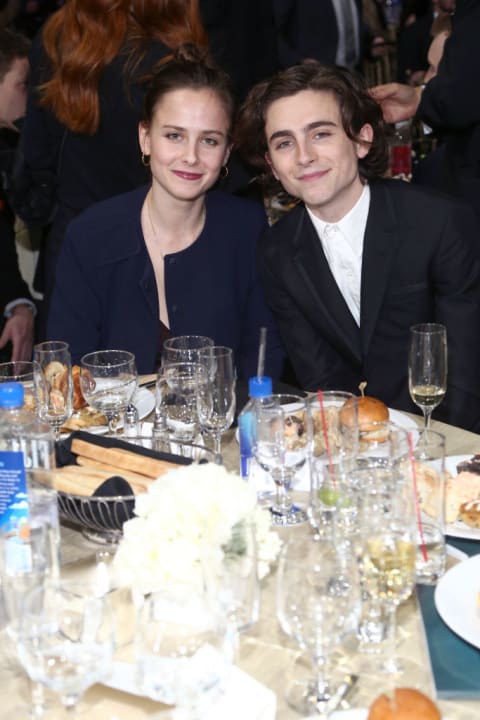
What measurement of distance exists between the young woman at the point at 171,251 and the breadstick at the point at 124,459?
1.15 meters

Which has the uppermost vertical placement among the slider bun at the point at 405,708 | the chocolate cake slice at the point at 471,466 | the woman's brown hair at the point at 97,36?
the woman's brown hair at the point at 97,36

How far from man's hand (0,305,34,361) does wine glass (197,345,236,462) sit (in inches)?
85.8

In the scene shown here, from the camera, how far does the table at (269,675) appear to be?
1.27 m

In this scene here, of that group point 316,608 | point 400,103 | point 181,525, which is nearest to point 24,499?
point 181,525

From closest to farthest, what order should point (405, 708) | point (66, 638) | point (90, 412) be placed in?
point (405, 708) → point (66, 638) → point (90, 412)

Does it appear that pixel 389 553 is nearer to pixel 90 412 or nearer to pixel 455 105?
pixel 90 412

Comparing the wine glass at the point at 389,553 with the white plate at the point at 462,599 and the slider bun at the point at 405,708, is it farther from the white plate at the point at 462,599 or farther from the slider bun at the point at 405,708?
the slider bun at the point at 405,708

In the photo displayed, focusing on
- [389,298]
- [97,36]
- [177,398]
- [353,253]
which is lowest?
[177,398]

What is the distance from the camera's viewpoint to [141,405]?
2240 mm

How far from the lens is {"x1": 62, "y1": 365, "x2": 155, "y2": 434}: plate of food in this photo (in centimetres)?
211

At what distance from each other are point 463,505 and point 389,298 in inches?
45.1

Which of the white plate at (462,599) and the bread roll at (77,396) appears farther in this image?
the bread roll at (77,396)

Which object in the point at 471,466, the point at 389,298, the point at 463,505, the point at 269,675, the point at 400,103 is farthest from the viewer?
the point at 400,103

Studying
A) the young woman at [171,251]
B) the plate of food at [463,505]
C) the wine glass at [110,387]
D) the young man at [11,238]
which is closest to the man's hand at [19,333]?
the young man at [11,238]
